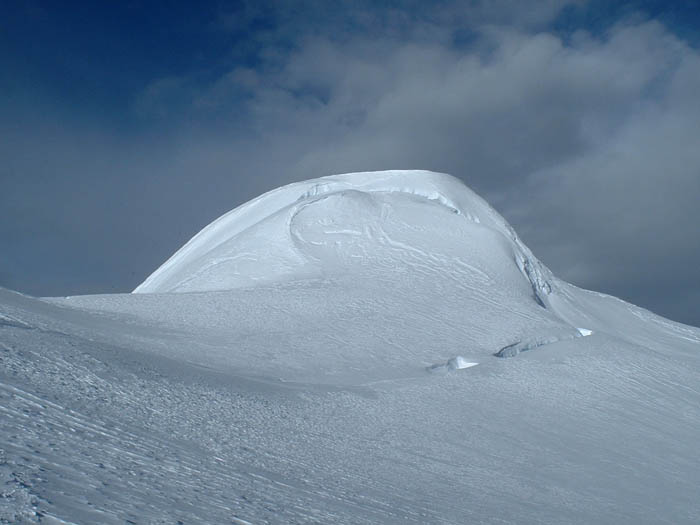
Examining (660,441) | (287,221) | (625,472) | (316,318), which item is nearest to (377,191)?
(287,221)

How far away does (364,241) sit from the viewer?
81.6ft

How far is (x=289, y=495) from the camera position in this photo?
6.64 metres

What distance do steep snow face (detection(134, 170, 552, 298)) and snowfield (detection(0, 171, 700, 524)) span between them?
4.8 inches

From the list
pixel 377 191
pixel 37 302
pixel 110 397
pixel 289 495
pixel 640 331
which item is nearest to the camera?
pixel 289 495

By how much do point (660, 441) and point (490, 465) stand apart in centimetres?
593

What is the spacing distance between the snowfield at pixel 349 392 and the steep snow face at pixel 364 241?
12 centimetres

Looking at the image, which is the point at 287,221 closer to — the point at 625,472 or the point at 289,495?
the point at 625,472

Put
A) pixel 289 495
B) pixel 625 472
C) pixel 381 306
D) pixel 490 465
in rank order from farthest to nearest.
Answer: pixel 381 306
pixel 625 472
pixel 490 465
pixel 289 495

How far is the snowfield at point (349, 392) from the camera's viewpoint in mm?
6234

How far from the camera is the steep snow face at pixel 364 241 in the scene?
2306cm

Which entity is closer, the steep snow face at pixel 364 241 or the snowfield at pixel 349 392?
the snowfield at pixel 349 392

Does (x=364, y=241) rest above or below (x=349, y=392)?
above

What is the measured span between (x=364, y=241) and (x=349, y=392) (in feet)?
42.2

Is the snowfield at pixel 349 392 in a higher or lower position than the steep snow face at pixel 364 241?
lower
